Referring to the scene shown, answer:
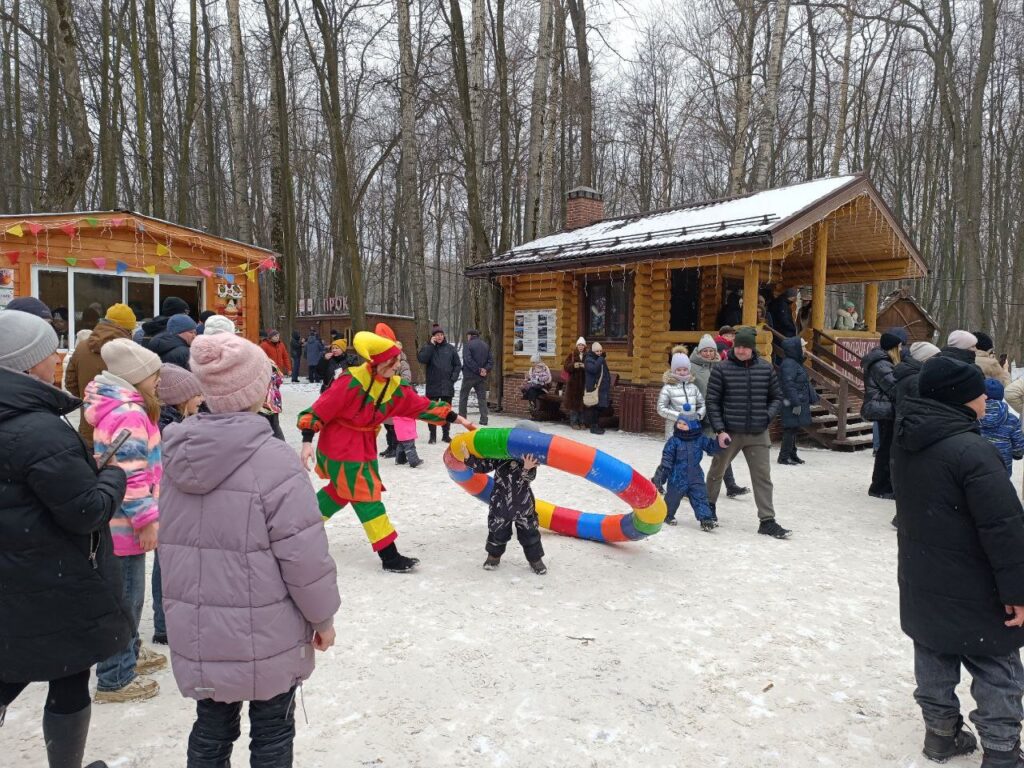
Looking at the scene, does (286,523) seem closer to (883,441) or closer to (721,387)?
(721,387)

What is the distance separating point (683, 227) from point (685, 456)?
728cm

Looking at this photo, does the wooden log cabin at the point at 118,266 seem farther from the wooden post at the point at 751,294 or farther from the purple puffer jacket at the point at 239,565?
the purple puffer jacket at the point at 239,565

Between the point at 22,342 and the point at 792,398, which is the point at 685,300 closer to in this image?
the point at 792,398

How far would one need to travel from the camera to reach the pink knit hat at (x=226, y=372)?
208cm

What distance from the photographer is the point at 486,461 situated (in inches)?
203

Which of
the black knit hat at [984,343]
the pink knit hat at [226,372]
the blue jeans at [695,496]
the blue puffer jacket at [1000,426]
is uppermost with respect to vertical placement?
the black knit hat at [984,343]

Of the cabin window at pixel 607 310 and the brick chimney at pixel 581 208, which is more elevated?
the brick chimney at pixel 581 208

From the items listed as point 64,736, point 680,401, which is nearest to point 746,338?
point 680,401

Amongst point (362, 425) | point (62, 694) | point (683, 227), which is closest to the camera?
point (62, 694)

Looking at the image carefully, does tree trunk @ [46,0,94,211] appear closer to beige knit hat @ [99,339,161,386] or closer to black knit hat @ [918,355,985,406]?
beige knit hat @ [99,339,161,386]

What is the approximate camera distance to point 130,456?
2.98m

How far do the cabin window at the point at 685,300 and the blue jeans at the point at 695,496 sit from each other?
845 centimetres

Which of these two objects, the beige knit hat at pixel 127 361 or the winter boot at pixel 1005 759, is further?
the beige knit hat at pixel 127 361

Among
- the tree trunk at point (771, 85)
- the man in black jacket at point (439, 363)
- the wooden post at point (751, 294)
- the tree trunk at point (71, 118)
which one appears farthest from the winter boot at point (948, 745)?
the tree trunk at point (771, 85)
